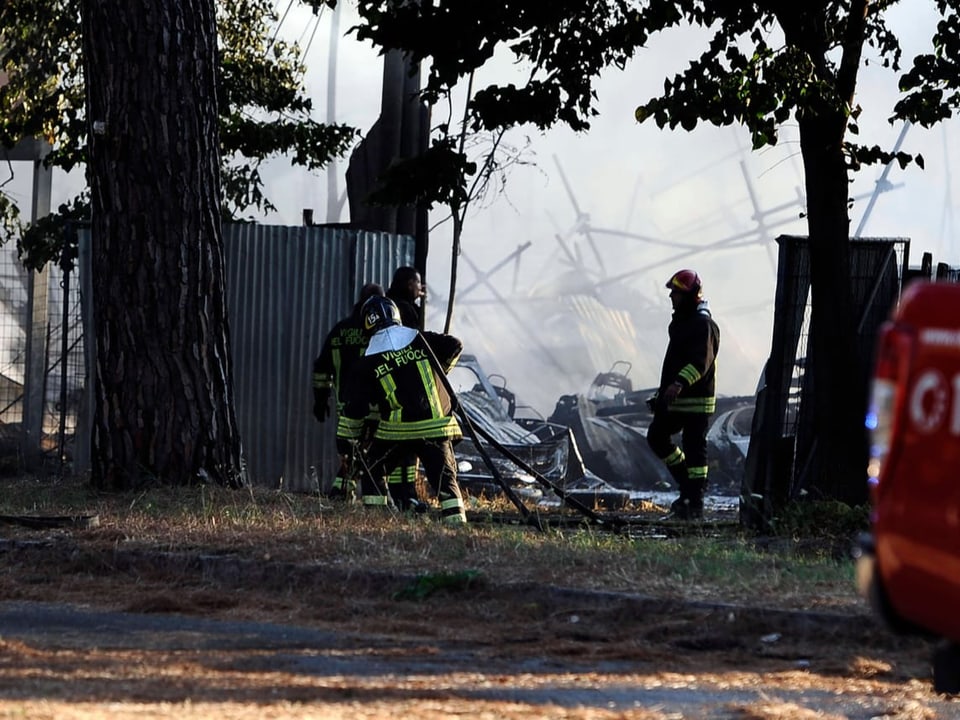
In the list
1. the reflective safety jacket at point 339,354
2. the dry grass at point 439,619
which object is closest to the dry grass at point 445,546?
the dry grass at point 439,619

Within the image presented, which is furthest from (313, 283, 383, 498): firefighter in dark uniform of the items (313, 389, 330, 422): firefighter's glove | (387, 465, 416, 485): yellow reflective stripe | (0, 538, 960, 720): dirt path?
(0, 538, 960, 720): dirt path

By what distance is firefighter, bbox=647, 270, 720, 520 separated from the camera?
11477 millimetres

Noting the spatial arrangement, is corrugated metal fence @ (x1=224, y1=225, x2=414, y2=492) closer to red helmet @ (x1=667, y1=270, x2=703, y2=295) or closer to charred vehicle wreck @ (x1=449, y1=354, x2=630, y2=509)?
charred vehicle wreck @ (x1=449, y1=354, x2=630, y2=509)

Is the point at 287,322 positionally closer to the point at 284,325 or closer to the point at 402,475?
the point at 284,325

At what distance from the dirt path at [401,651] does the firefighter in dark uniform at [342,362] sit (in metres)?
3.15

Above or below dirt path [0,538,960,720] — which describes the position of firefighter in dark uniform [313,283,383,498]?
above

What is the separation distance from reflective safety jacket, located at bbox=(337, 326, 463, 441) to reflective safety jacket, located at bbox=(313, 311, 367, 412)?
805 mm

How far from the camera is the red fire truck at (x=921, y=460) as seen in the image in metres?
3.08

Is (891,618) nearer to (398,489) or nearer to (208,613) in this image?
(208,613)

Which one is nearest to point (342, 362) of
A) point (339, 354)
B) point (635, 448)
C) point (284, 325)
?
point (339, 354)

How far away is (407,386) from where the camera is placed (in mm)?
9797

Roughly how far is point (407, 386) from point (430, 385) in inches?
5.8

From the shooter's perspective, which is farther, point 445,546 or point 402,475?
point 402,475

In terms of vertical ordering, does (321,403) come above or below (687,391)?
below
